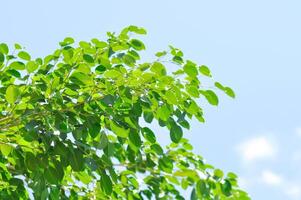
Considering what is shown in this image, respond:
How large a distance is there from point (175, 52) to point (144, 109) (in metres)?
0.46

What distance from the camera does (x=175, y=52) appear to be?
4488 mm

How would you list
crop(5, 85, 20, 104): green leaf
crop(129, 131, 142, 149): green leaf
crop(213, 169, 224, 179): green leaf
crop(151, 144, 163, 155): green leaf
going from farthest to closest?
crop(213, 169, 224, 179): green leaf, crop(151, 144, 163, 155): green leaf, crop(129, 131, 142, 149): green leaf, crop(5, 85, 20, 104): green leaf

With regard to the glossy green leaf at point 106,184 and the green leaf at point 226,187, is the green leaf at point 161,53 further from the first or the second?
the green leaf at point 226,187

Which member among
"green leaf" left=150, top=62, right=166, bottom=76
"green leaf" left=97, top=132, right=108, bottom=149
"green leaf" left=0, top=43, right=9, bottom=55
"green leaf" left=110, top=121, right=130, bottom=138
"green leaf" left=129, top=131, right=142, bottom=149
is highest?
"green leaf" left=150, top=62, right=166, bottom=76

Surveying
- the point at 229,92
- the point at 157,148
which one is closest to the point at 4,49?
the point at 157,148

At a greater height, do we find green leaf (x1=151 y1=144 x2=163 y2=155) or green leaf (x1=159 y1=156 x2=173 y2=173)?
green leaf (x1=159 y1=156 x2=173 y2=173)

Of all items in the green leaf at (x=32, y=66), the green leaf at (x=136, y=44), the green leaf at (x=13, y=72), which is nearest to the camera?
the green leaf at (x=32, y=66)

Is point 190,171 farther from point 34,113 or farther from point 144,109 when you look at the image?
point 34,113

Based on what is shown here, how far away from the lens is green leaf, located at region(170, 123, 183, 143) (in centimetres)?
434

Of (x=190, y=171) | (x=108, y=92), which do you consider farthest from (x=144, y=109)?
(x=190, y=171)

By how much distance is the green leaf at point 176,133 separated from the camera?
4340 mm

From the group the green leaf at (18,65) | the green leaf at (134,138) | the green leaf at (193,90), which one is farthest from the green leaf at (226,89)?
the green leaf at (18,65)

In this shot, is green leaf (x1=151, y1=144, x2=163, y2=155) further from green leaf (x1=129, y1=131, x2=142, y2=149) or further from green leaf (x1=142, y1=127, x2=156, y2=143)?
green leaf (x1=129, y1=131, x2=142, y2=149)

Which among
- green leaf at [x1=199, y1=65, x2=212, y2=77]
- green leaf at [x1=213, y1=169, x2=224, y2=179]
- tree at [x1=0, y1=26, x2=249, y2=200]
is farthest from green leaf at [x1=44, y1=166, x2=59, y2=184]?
green leaf at [x1=213, y1=169, x2=224, y2=179]
